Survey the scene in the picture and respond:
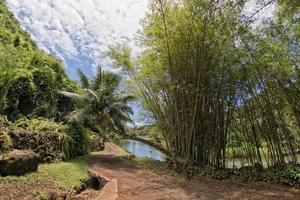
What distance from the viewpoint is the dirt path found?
23.9 ft

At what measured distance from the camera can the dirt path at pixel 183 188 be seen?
7.29 metres

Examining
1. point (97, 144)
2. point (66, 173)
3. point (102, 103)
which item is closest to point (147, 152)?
point (97, 144)

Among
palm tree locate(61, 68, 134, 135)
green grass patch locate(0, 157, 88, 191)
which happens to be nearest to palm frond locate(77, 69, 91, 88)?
palm tree locate(61, 68, 134, 135)

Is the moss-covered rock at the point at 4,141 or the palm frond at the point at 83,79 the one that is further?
the palm frond at the point at 83,79

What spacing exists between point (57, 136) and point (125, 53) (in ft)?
11.4

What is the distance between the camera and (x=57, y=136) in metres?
11.1

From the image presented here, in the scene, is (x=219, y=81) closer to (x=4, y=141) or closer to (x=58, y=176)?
(x=58, y=176)

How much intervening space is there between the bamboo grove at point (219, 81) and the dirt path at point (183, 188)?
4.86 feet

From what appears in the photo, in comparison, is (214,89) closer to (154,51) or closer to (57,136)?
(154,51)

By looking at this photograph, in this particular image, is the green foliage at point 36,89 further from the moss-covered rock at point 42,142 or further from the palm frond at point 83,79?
the moss-covered rock at point 42,142

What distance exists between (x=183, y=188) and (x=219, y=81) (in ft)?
11.5

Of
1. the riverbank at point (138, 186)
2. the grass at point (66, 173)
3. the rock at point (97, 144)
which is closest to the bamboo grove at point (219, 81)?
the riverbank at point (138, 186)

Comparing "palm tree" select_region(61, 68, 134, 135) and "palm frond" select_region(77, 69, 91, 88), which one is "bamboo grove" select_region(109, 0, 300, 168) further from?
"palm frond" select_region(77, 69, 91, 88)

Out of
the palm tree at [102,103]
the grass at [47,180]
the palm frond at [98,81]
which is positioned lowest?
the grass at [47,180]
